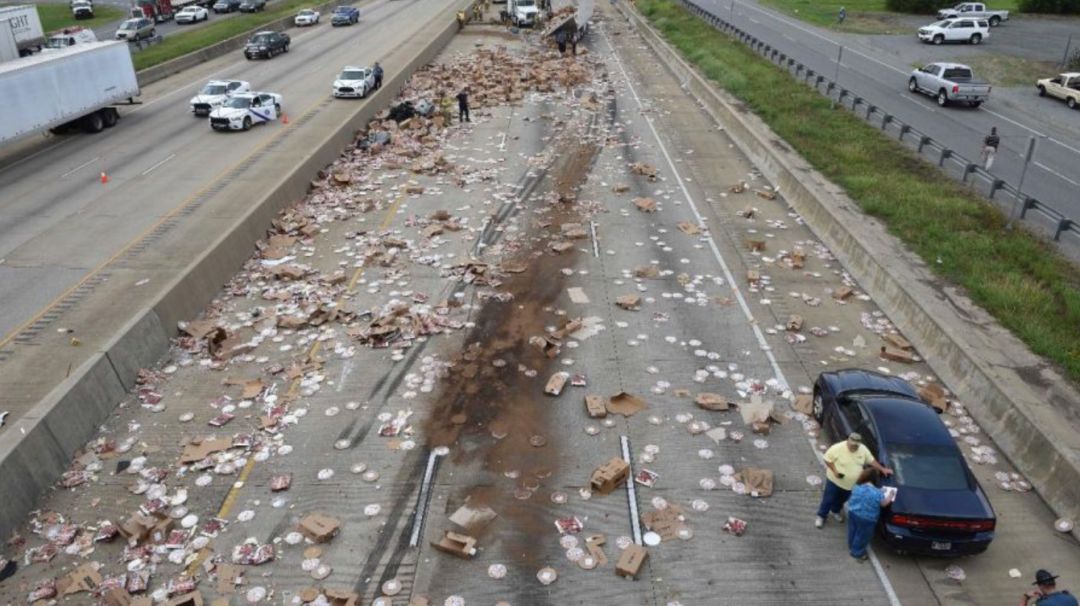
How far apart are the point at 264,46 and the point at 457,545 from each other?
44.6m

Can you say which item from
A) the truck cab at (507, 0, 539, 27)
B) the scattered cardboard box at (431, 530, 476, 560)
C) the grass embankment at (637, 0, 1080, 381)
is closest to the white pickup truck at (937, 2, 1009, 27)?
the truck cab at (507, 0, 539, 27)

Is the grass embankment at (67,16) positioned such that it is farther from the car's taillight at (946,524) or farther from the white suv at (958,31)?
the car's taillight at (946,524)

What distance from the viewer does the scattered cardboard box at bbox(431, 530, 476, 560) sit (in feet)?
30.6

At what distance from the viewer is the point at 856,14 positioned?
62.7 meters

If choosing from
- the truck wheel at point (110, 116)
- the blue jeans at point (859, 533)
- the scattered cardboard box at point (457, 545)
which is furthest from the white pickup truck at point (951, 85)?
the truck wheel at point (110, 116)

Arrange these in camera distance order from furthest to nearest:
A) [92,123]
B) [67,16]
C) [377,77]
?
[67,16] < [377,77] < [92,123]

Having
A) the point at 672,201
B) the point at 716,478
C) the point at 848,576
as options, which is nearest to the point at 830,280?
the point at 672,201

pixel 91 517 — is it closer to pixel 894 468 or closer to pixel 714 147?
pixel 894 468

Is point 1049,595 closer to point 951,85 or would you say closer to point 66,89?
point 951,85

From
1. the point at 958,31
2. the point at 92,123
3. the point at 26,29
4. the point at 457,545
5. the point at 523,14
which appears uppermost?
the point at 26,29

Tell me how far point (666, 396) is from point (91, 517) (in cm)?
896

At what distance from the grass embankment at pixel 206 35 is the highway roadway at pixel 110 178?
430cm

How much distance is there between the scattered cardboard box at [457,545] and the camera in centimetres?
933

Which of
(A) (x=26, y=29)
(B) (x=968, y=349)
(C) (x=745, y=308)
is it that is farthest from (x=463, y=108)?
(A) (x=26, y=29)
